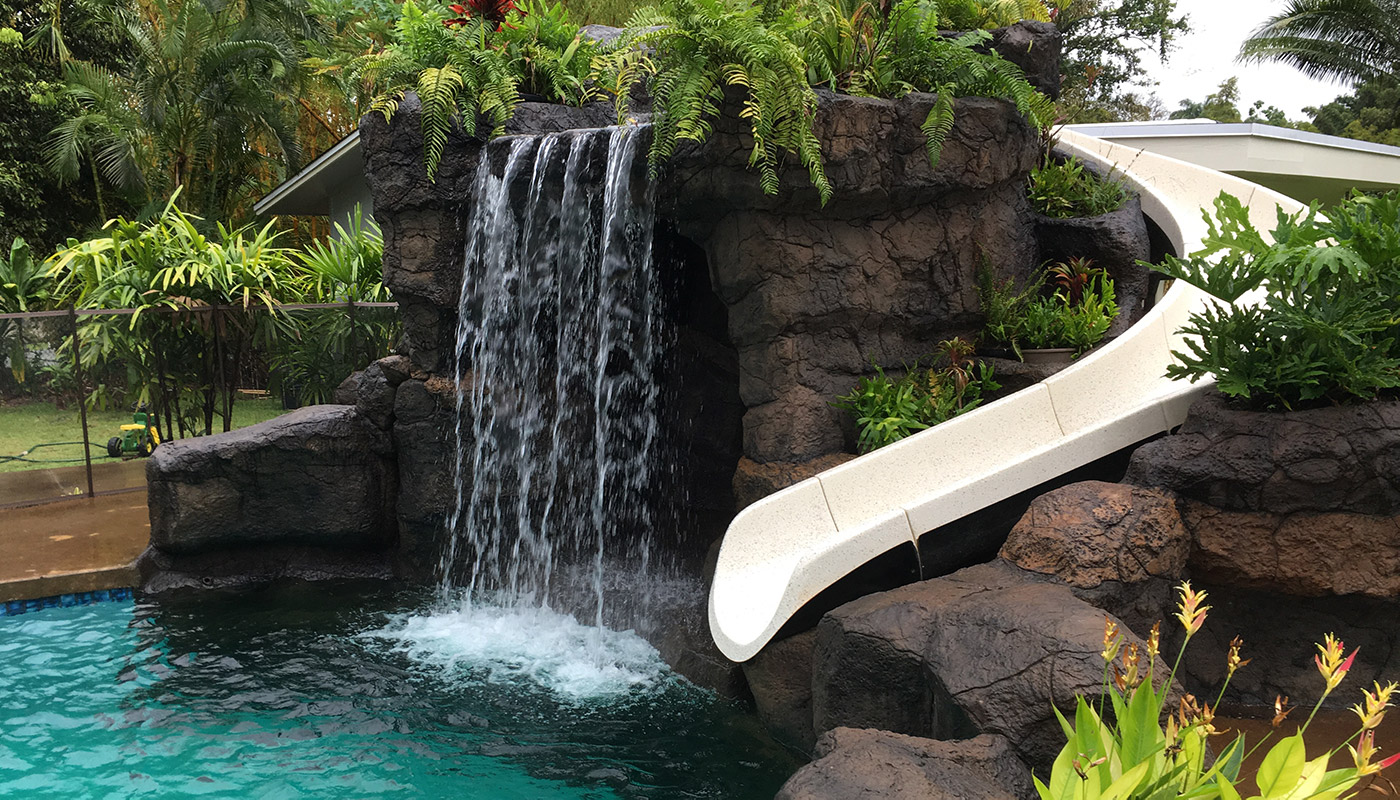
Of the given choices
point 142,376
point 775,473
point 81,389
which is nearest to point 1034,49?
point 775,473

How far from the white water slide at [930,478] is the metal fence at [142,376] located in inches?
270

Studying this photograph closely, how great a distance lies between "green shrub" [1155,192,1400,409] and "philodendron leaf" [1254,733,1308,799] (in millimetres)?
2818

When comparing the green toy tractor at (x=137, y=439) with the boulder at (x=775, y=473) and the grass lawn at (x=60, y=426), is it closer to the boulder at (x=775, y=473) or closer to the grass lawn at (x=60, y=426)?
the grass lawn at (x=60, y=426)

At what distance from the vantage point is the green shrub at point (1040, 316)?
6.76 m

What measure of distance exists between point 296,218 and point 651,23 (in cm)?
1859

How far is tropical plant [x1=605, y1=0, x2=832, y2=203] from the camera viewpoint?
5.68 meters

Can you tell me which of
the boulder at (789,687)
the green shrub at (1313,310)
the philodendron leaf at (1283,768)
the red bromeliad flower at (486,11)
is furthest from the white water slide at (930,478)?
the red bromeliad flower at (486,11)

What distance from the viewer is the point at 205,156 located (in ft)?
61.0

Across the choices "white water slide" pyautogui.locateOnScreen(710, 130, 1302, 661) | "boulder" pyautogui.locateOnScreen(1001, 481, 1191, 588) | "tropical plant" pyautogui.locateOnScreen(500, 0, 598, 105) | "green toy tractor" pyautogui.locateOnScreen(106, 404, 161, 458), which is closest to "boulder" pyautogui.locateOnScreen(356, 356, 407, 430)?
"tropical plant" pyautogui.locateOnScreen(500, 0, 598, 105)

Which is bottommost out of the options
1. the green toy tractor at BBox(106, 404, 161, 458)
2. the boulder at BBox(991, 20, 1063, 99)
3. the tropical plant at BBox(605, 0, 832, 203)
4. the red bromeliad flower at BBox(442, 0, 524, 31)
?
the green toy tractor at BBox(106, 404, 161, 458)

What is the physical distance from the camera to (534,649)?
672cm

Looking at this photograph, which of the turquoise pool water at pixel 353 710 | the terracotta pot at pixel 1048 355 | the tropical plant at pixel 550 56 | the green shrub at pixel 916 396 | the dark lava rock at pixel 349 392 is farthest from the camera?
the dark lava rock at pixel 349 392

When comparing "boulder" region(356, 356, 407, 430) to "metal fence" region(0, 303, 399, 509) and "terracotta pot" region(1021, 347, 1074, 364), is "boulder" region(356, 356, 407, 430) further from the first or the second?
"terracotta pot" region(1021, 347, 1074, 364)

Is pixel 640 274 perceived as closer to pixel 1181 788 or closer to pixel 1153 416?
pixel 1153 416
